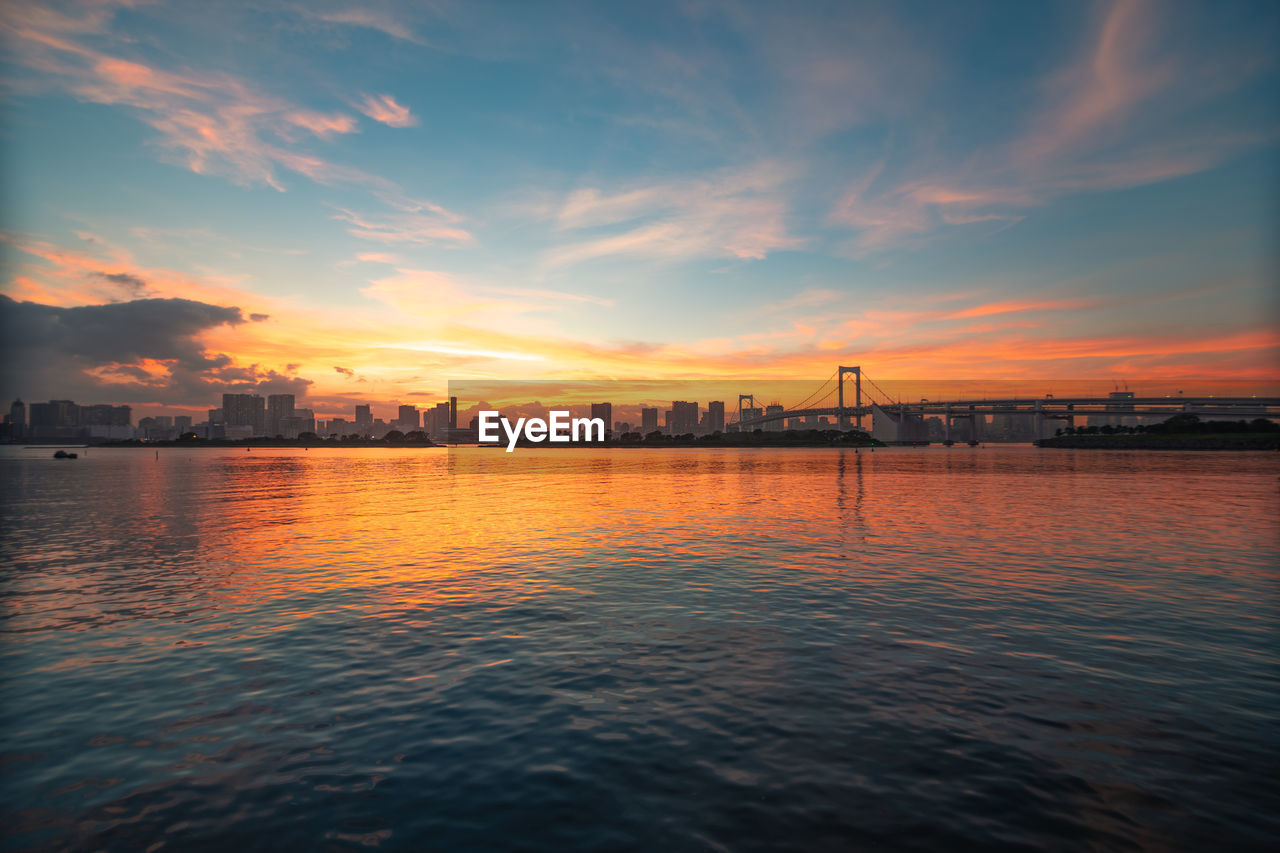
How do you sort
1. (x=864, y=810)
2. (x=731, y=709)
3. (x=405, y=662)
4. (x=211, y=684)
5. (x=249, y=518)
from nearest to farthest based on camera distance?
(x=864, y=810) < (x=731, y=709) < (x=211, y=684) < (x=405, y=662) < (x=249, y=518)

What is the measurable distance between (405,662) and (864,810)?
27.8 ft

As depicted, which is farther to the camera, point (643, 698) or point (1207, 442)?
point (1207, 442)

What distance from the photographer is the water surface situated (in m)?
6.71

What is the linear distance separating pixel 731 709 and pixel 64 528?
36.4 metres

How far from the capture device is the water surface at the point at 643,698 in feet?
22.0

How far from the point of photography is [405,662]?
38.6 ft

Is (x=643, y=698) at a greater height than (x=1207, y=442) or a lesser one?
greater

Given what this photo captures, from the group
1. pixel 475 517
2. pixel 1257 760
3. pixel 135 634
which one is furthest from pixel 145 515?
pixel 1257 760

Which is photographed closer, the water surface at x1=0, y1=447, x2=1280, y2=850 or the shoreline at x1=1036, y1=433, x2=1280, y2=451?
the water surface at x1=0, y1=447, x2=1280, y2=850

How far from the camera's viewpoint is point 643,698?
993 centimetres

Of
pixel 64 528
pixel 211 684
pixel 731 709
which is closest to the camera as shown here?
pixel 731 709

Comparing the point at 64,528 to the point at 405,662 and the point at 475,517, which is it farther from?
the point at 405,662

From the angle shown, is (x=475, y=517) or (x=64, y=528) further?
(x=475, y=517)

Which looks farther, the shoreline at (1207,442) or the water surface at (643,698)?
the shoreline at (1207,442)
